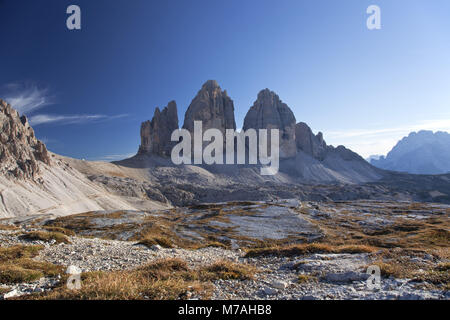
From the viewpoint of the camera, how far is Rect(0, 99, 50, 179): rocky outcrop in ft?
249

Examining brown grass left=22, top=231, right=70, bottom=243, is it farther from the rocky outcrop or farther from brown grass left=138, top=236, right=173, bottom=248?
the rocky outcrop

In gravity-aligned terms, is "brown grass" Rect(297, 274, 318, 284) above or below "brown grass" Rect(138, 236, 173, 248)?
above

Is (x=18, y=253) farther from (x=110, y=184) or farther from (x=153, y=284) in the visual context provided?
(x=110, y=184)

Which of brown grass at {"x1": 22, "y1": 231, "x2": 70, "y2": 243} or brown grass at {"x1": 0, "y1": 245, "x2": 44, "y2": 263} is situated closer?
brown grass at {"x1": 0, "y1": 245, "x2": 44, "y2": 263}

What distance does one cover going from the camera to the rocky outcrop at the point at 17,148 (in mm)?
76000

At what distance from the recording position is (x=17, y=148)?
83.1 meters

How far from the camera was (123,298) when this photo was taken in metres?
6.77

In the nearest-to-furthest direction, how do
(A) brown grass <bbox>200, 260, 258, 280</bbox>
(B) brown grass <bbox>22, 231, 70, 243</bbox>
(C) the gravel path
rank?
(C) the gravel path, (A) brown grass <bbox>200, 260, 258, 280</bbox>, (B) brown grass <bbox>22, 231, 70, 243</bbox>

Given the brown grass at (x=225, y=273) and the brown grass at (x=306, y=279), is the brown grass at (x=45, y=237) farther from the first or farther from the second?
the brown grass at (x=306, y=279)

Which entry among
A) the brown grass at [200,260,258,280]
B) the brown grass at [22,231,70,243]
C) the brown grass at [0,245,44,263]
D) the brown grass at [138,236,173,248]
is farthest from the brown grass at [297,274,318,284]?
the brown grass at [22,231,70,243]

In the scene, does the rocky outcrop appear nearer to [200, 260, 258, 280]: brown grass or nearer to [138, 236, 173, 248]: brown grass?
[138, 236, 173, 248]: brown grass

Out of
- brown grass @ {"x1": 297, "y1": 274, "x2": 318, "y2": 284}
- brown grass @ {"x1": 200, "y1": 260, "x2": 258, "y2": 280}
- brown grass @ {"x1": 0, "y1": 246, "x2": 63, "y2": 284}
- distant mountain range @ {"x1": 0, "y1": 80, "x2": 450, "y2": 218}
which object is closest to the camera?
brown grass @ {"x1": 0, "y1": 246, "x2": 63, "y2": 284}
